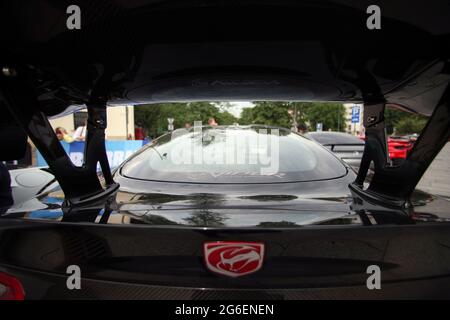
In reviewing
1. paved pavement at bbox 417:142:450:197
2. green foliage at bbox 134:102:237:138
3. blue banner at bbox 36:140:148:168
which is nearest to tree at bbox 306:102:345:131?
green foliage at bbox 134:102:237:138

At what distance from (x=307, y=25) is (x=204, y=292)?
38.6 inches

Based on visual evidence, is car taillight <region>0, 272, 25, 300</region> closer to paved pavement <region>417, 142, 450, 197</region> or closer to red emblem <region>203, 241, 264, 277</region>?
red emblem <region>203, 241, 264, 277</region>

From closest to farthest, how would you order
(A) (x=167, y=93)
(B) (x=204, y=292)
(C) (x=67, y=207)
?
(B) (x=204, y=292)
(C) (x=67, y=207)
(A) (x=167, y=93)

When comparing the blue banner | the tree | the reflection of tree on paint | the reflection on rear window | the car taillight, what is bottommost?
the tree

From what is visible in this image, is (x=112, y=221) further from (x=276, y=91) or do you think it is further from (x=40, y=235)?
(x=276, y=91)

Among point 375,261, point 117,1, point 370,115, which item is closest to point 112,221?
point 117,1

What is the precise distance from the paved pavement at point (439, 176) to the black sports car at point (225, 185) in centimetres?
616

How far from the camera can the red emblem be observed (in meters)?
1.18

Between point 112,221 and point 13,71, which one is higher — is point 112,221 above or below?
below

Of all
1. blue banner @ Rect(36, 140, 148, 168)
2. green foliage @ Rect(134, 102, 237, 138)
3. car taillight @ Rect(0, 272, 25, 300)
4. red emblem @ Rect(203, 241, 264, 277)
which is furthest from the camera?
green foliage @ Rect(134, 102, 237, 138)

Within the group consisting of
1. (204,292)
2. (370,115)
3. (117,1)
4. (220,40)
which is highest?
(117,1)

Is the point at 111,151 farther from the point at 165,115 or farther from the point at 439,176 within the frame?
the point at 165,115

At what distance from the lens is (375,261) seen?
123 centimetres

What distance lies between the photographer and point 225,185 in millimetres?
1787
